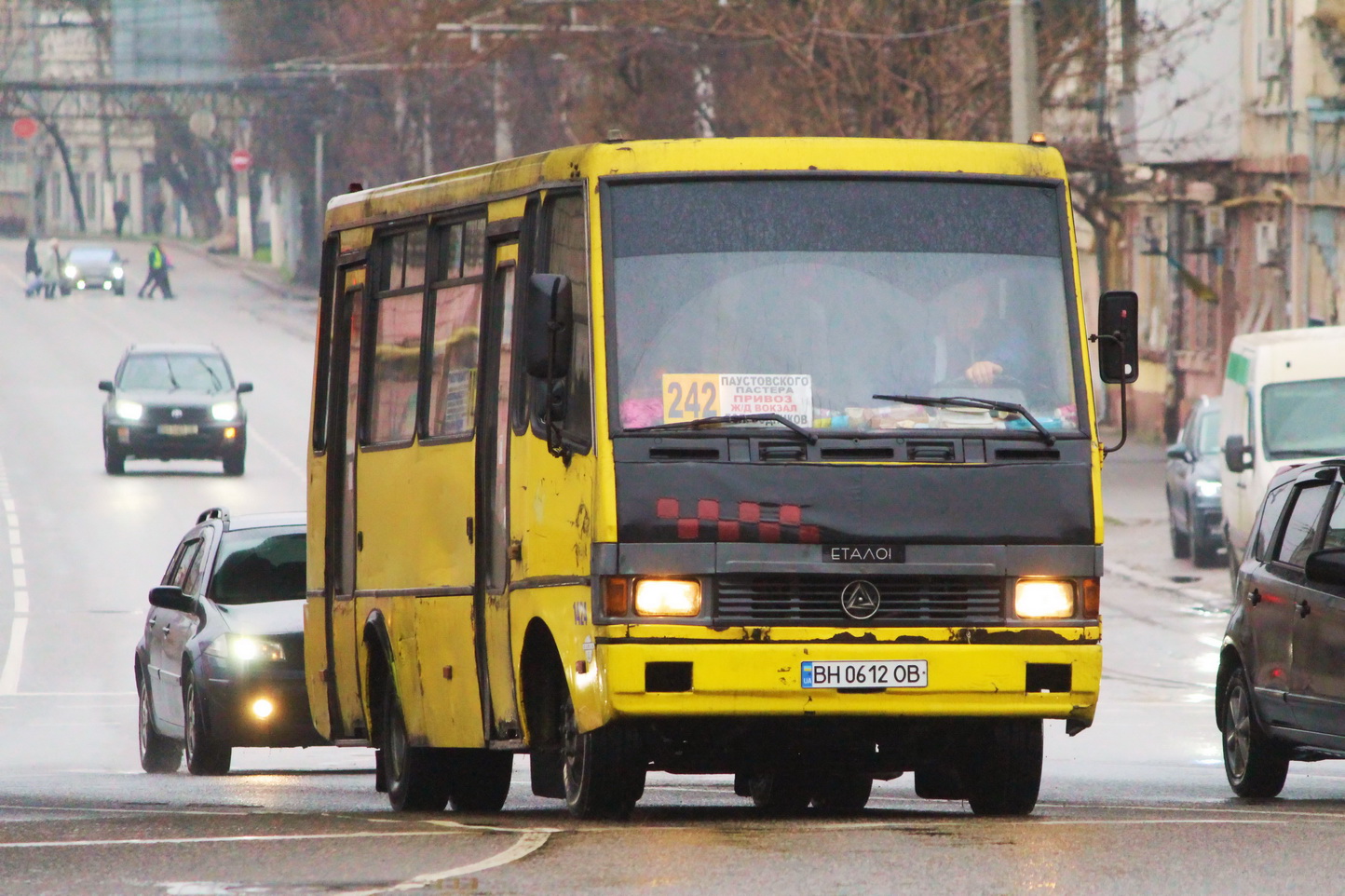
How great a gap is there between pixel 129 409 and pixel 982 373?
105 feet

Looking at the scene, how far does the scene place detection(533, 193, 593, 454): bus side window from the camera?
34.0ft

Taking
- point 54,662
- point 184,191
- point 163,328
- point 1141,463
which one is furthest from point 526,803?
point 184,191

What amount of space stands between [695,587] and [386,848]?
4.49 feet

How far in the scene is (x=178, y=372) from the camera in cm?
4222

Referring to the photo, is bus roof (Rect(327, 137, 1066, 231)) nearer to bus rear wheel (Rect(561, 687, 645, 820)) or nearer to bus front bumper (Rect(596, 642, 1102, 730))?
bus front bumper (Rect(596, 642, 1102, 730))

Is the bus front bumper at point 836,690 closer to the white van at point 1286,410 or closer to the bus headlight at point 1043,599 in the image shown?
the bus headlight at point 1043,599

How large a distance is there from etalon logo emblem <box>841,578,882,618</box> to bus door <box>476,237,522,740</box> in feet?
4.78

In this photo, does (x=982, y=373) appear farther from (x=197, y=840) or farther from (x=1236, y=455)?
(x=1236, y=455)

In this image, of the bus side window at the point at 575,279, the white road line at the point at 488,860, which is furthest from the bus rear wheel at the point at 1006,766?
the bus side window at the point at 575,279

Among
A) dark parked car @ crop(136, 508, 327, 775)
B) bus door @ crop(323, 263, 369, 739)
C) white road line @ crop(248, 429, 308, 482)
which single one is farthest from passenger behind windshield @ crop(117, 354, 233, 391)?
bus door @ crop(323, 263, 369, 739)

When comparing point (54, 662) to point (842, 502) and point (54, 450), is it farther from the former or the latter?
point (54, 450)

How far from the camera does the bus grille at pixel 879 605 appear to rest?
33.5 feet

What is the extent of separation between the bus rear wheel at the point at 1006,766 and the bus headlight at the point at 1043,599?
551 mm

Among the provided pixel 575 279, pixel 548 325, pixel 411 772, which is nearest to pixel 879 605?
pixel 548 325
